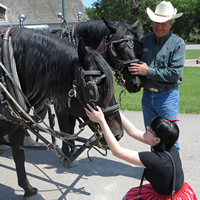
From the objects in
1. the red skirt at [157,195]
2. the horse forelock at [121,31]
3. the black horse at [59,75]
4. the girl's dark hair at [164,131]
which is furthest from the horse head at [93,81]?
the horse forelock at [121,31]

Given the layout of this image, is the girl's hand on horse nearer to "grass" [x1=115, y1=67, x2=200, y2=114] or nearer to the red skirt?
the red skirt

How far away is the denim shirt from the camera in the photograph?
2744mm

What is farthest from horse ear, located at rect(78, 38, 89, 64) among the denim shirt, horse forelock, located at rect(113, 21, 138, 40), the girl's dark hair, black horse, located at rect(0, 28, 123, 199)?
horse forelock, located at rect(113, 21, 138, 40)

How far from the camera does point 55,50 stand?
2.01 m

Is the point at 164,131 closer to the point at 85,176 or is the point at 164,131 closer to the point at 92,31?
the point at 85,176

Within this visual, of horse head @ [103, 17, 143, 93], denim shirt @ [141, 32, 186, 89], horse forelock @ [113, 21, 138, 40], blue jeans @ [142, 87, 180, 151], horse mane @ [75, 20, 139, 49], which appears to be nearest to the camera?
denim shirt @ [141, 32, 186, 89]

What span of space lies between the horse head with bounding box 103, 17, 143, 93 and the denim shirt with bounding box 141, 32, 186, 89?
1.07 ft

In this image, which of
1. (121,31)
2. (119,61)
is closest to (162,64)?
(119,61)

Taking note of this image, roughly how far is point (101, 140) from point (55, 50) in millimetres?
839

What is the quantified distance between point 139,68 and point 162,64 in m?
0.26

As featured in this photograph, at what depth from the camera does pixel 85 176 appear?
3.35 meters

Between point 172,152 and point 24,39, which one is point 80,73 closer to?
point 24,39

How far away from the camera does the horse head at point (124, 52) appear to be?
10.6ft

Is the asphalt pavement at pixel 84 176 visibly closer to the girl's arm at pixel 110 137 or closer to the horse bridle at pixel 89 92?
the girl's arm at pixel 110 137
